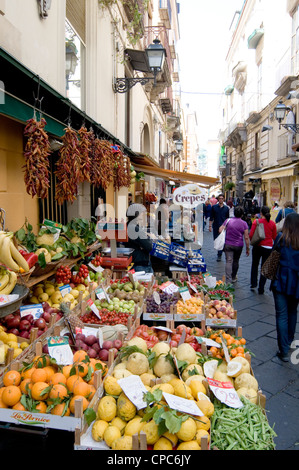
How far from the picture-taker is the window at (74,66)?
5.95 m

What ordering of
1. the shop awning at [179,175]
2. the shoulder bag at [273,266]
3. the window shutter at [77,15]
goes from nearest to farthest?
the shoulder bag at [273,266] → the window shutter at [77,15] → the shop awning at [179,175]

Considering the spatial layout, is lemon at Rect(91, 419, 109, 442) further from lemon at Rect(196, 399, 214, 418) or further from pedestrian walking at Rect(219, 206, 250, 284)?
pedestrian walking at Rect(219, 206, 250, 284)

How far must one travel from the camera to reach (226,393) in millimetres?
2453

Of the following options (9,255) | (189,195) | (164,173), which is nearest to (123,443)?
(9,255)

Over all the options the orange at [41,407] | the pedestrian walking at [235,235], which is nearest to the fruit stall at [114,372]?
the orange at [41,407]

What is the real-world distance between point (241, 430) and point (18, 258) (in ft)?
6.55

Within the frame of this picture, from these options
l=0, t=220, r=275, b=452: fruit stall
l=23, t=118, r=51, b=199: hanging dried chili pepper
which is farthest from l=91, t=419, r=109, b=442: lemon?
l=23, t=118, r=51, b=199: hanging dried chili pepper

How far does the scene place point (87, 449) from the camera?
2049mm

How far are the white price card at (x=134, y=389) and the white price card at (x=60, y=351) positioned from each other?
0.48m

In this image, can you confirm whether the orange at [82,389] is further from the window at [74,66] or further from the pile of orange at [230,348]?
the window at [74,66]

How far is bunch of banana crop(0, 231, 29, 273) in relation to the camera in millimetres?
2602

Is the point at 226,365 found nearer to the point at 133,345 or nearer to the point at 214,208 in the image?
the point at 133,345

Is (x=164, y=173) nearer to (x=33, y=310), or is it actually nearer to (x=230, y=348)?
(x=33, y=310)

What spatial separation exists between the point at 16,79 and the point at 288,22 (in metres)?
18.1
